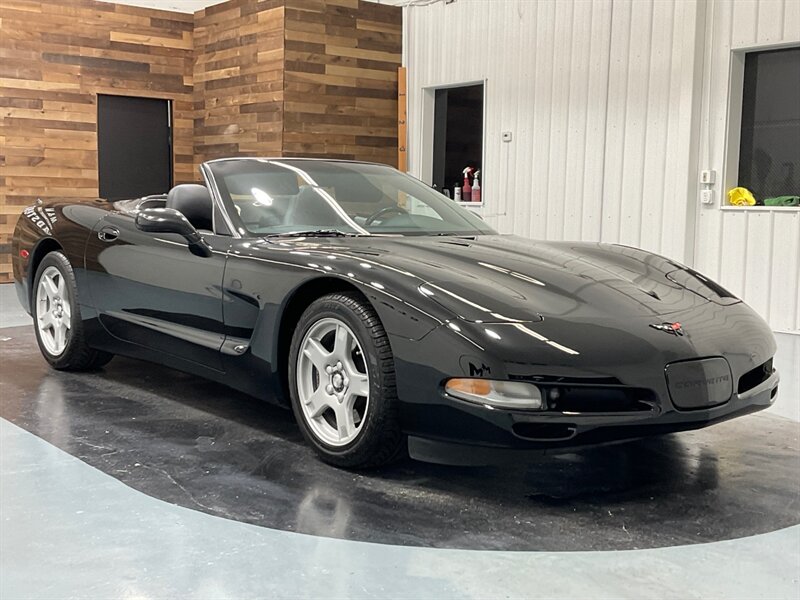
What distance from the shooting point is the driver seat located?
3.66m

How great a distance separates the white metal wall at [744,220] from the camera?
685 cm

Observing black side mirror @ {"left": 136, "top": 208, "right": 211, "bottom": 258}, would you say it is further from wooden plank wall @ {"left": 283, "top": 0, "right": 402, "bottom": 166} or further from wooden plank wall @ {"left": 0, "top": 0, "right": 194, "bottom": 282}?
wooden plank wall @ {"left": 0, "top": 0, "right": 194, "bottom": 282}

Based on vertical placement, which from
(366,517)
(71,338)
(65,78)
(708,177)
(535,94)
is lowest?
(366,517)

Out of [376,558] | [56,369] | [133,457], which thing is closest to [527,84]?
[56,369]

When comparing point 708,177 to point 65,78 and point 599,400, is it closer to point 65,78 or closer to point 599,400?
point 599,400

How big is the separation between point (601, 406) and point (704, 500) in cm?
51

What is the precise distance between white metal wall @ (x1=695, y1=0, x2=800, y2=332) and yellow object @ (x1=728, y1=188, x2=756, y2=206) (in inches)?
2.7

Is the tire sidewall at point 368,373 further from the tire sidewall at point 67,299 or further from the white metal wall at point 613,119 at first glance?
the white metal wall at point 613,119

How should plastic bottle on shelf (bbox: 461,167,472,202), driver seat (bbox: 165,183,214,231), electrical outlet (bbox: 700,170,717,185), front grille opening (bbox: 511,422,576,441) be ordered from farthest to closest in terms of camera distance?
plastic bottle on shelf (bbox: 461,167,472,202) → electrical outlet (bbox: 700,170,717,185) → driver seat (bbox: 165,183,214,231) → front grille opening (bbox: 511,422,576,441)

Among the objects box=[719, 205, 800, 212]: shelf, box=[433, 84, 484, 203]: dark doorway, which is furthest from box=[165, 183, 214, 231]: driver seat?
box=[433, 84, 484, 203]: dark doorway

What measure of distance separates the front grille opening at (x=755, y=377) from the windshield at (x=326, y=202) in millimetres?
1286

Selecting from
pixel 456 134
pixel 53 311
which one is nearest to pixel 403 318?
pixel 53 311

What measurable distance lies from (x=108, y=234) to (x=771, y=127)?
531 cm

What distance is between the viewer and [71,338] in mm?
4285
